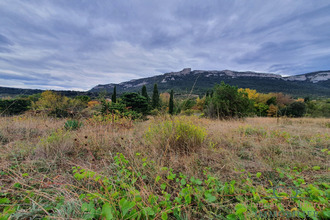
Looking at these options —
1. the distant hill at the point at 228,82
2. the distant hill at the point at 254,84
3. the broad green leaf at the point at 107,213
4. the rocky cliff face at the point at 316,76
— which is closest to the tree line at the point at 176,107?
the distant hill at the point at 228,82

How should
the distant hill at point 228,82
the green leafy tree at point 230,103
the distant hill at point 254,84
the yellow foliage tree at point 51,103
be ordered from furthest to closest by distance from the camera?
the distant hill at point 254,84 → the distant hill at point 228,82 → the green leafy tree at point 230,103 → the yellow foliage tree at point 51,103

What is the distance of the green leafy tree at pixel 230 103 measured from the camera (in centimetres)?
→ 876

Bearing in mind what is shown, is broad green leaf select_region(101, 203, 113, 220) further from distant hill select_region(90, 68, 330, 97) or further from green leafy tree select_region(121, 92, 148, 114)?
distant hill select_region(90, 68, 330, 97)

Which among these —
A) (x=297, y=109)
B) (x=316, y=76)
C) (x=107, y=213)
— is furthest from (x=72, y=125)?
(x=316, y=76)

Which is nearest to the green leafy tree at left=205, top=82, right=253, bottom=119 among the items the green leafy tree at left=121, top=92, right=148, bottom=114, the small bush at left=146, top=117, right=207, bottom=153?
the green leafy tree at left=121, top=92, right=148, bottom=114

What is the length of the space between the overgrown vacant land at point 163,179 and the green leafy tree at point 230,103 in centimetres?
594

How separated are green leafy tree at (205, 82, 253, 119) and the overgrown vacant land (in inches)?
234

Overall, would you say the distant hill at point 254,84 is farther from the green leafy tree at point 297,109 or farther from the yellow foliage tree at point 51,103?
the green leafy tree at point 297,109

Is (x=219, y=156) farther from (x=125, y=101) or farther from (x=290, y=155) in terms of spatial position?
(x=125, y=101)

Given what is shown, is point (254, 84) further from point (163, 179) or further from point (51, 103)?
point (163, 179)

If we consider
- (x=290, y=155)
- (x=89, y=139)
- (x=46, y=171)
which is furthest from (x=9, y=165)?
(x=290, y=155)

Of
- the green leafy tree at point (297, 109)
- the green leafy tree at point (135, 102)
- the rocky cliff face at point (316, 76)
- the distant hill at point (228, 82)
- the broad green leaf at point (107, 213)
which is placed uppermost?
the rocky cliff face at point (316, 76)

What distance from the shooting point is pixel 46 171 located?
167 cm

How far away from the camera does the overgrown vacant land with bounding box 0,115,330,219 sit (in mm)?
969
